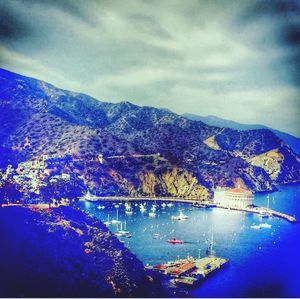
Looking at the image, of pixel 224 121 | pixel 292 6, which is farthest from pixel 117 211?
pixel 292 6

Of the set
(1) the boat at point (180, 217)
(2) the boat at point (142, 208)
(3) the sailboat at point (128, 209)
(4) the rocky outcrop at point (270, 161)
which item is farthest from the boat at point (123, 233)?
(4) the rocky outcrop at point (270, 161)

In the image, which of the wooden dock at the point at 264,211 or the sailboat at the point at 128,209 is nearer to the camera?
the sailboat at the point at 128,209

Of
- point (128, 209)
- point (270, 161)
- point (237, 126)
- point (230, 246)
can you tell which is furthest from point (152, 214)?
point (270, 161)

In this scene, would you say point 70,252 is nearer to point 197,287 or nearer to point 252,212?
point 197,287

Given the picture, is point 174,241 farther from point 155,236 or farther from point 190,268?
point 190,268

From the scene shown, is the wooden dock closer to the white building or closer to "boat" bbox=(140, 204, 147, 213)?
the white building

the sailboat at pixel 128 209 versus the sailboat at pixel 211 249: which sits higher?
the sailboat at pixel 128 209

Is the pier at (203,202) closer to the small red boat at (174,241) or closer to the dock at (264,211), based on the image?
the dock at (264,211)
